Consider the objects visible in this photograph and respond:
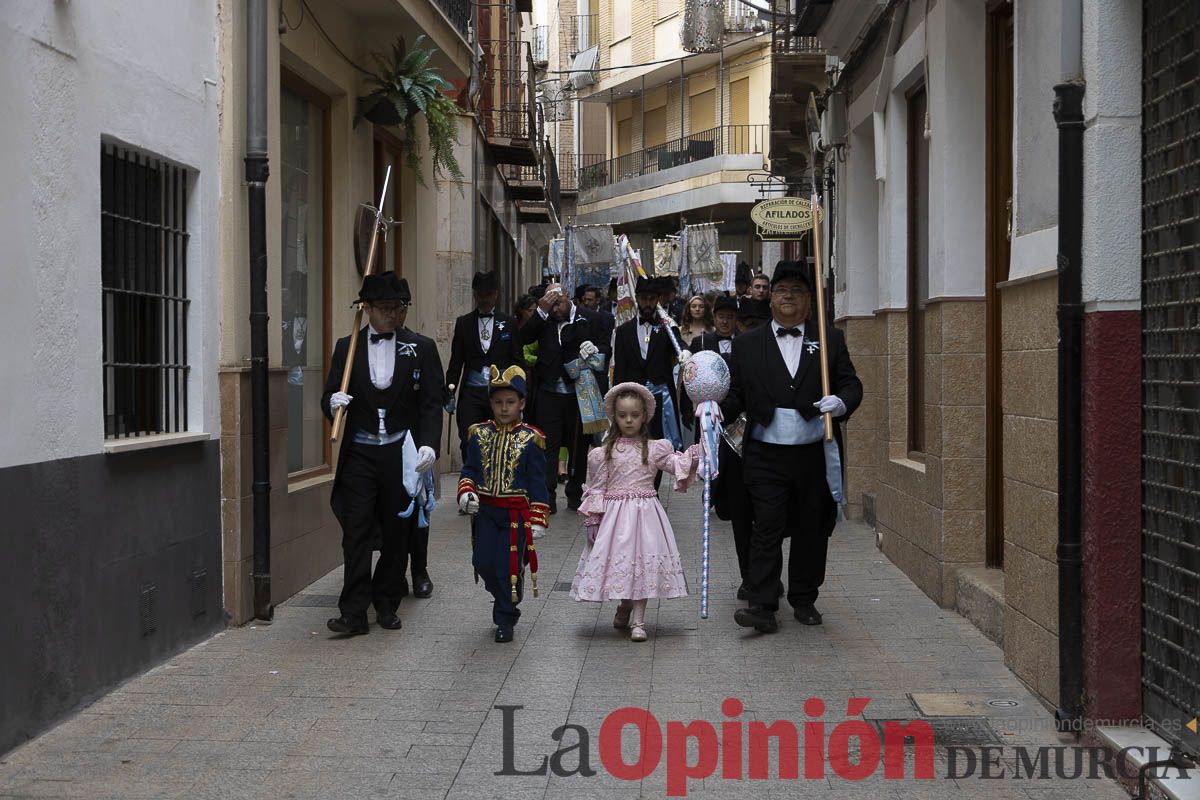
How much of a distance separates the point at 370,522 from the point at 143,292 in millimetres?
1892

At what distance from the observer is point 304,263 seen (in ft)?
36.5

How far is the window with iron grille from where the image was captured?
7.36 meters

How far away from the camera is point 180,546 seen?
791cm

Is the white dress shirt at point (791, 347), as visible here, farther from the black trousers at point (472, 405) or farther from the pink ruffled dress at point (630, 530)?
the black trousers at point (472, 405)

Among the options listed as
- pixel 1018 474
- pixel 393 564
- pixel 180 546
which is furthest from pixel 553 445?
pixel 1018 474

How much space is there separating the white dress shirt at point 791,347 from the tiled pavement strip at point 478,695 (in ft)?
5.04

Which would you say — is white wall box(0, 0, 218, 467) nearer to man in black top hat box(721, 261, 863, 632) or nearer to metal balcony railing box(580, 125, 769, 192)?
man in black top hat box(721, 261, 863, 632)

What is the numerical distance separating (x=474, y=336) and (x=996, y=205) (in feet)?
16.2

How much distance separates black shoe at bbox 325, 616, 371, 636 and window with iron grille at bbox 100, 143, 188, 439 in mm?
1400

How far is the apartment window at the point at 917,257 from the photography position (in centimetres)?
1067

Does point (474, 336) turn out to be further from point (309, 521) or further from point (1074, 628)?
point (1074, 628)

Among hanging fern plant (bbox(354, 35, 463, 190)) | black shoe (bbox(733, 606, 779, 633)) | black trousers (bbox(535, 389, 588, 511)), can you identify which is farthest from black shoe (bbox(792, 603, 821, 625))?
hanging fern plant (bbox(354, 35, 463, 190))

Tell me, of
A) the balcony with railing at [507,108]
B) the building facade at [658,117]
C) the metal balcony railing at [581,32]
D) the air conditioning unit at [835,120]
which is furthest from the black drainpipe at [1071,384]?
the metal balcony railing at [581,32]

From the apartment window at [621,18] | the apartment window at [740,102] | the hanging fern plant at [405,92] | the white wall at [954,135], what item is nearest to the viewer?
the white wall at [954,135]
